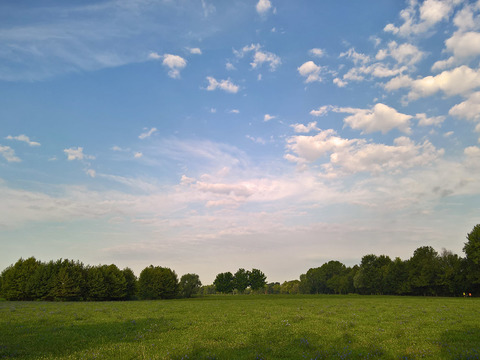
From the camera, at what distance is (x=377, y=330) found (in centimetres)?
1908

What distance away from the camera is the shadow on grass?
39.4 feet

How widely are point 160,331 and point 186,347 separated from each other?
6.54 m

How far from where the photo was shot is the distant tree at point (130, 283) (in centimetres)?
11150

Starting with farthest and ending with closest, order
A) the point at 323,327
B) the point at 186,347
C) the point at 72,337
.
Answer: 1. the point at 323,327
2. the point at 72,337
3. the point at 186,347

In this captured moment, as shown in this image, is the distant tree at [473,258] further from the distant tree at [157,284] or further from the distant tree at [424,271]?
the distant tree at [157,284]

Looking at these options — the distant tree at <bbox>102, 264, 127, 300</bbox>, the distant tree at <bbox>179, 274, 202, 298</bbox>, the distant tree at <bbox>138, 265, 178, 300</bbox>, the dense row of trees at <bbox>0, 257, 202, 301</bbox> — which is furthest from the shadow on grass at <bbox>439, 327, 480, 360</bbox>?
the distant tree at <bbox>179, 274, 202, 298</bbox>

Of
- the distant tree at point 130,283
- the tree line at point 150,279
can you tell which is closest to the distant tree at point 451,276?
the tree line at point 150,279

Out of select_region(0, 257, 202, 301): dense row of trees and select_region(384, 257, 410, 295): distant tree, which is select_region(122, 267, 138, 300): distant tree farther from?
select_region(384, 257, 410, 295): distant tree

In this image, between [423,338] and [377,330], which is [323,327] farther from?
[423,338]

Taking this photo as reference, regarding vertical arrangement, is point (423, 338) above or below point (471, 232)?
below

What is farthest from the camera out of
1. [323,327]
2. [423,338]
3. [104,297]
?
[104,297]

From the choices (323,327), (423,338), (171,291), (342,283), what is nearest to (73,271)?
(171,291)

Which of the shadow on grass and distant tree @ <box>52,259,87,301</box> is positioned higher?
distant tree @ <box>52,259,87,301</box>

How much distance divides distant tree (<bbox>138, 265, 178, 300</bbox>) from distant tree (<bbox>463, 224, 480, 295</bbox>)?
111083 millimetres
